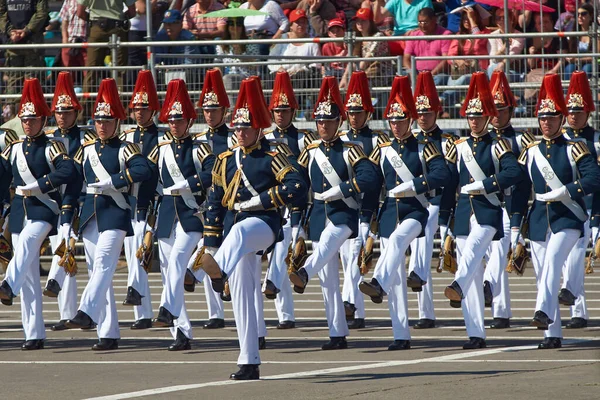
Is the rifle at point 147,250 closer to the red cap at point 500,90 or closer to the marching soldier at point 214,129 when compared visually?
the marching soldier at point 214,129

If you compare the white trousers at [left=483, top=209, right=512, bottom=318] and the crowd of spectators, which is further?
the crowd of spectators

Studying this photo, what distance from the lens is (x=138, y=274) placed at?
48.5 ft

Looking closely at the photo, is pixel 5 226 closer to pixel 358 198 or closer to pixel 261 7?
pixel 358 198

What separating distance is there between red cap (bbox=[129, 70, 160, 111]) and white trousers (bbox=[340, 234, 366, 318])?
8.04 ft

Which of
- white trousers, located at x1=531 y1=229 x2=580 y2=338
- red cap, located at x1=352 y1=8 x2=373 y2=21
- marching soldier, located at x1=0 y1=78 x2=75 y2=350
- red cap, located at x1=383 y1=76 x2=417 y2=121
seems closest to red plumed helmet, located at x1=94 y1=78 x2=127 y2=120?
marching soldier, located at x1=0 y1=78 x2=75 y2=350

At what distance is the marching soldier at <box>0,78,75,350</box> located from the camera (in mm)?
13461

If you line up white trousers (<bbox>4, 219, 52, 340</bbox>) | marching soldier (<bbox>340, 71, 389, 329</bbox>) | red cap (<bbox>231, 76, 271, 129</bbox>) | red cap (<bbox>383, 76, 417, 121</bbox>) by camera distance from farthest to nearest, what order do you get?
marching soldier (<bbox>340, 71, 389, 329</bbox>), red cap (<bbox>383, 76, 417, 121</bbox>), white trousers (<bbox>4, 219, 52, 340</bbox>), red cap (<bbox>231, 76, 271, 129</bbox>)

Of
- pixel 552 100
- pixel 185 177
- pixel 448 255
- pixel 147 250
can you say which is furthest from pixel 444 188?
pixel 147 250

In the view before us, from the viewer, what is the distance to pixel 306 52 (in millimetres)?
20297

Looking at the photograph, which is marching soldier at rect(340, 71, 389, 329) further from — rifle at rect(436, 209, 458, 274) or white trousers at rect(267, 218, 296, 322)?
rifle at rect(436, 209, 458, 274)

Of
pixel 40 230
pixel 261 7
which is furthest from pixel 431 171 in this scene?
pixel 261 7

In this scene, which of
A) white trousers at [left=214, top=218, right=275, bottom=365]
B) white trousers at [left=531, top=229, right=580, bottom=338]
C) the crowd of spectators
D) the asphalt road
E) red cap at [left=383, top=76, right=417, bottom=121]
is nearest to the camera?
the asphalt road

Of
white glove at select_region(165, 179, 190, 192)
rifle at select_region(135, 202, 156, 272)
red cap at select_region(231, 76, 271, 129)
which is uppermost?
red cap at select_region(231, 76, 271, 129)

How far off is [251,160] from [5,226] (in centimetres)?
393
